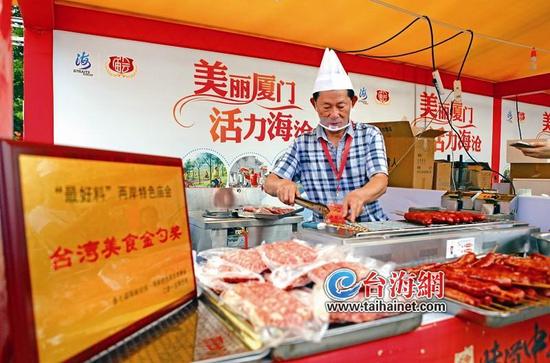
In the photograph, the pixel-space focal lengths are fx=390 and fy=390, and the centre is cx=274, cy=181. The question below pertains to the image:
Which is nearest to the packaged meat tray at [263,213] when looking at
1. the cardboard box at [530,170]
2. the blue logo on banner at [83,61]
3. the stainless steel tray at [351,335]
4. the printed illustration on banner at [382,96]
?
the blue logo on banner at [83,61]

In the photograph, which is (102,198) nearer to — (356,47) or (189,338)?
(189,338)

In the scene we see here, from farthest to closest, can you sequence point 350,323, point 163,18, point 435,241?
point 163,18 < point 435,241 < point 350,323

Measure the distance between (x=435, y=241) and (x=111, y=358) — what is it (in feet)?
3.91

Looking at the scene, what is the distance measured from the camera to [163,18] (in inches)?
160

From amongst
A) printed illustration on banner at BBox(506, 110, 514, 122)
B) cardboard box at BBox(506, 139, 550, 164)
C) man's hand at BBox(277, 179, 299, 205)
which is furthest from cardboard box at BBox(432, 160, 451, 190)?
printed illustration on banner at BBox(506, 110, 514, 122)

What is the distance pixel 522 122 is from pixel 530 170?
4.21 meters

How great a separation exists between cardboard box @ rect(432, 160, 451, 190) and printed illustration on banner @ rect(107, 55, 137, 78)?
3.23 meters

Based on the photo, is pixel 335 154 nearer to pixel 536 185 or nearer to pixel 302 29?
pixel 536 185

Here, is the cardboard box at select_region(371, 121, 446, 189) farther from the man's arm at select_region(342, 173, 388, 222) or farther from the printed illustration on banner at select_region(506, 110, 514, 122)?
the printed illustration on banner at select_region(506, 110, 514, 122)

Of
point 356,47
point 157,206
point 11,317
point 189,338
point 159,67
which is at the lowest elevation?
point 189,338

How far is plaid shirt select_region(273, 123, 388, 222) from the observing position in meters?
2.28

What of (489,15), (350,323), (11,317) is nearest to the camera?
(11,317)

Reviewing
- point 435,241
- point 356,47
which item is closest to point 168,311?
point 435,241

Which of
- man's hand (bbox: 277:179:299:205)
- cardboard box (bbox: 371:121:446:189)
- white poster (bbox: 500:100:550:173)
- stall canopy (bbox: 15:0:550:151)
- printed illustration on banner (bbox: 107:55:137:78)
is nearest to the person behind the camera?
man's hand (bbox: 277:179:299:205)
